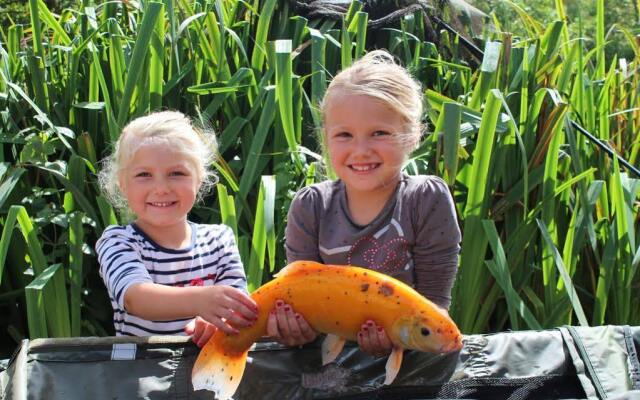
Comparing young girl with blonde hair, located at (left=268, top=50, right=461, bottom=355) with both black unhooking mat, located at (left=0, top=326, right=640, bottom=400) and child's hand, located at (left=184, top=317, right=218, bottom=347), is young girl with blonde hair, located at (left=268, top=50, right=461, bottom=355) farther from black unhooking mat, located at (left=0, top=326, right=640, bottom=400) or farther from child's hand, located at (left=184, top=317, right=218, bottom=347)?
child's hand, located at (left=184, top=317, right=218, bottom=347)

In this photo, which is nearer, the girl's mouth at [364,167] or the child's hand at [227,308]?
the child's hand at [227,308]

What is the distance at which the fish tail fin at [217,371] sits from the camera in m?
1.55

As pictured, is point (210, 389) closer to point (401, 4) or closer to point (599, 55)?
point (599, 55)

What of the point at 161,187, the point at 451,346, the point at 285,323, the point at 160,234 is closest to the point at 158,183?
the point at 161,187

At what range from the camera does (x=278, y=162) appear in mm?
2578

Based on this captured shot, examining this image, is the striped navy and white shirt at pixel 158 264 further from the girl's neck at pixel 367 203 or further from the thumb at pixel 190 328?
the girl's neck at pixel 367 203

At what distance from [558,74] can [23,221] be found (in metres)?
1.82

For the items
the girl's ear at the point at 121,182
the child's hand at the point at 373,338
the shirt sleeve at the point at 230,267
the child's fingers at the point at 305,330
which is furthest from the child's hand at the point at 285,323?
the girl's ear at the point at 121,182

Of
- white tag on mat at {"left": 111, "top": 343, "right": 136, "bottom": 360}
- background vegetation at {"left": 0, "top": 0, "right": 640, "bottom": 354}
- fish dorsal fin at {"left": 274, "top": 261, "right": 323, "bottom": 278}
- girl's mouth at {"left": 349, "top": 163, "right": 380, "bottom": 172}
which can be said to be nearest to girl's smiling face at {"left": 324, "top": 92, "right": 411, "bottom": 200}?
girl's mouth at {"left": 349, "top": 163, "right": 380, "bottom": 172}

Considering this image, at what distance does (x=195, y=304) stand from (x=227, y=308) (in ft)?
0.26

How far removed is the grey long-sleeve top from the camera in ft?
6.05

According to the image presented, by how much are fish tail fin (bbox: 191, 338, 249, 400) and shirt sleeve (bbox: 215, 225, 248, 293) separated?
1.18 ft

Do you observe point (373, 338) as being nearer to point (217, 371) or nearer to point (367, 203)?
point (217, 371)

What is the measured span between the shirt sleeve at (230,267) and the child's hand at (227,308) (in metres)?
0.34
